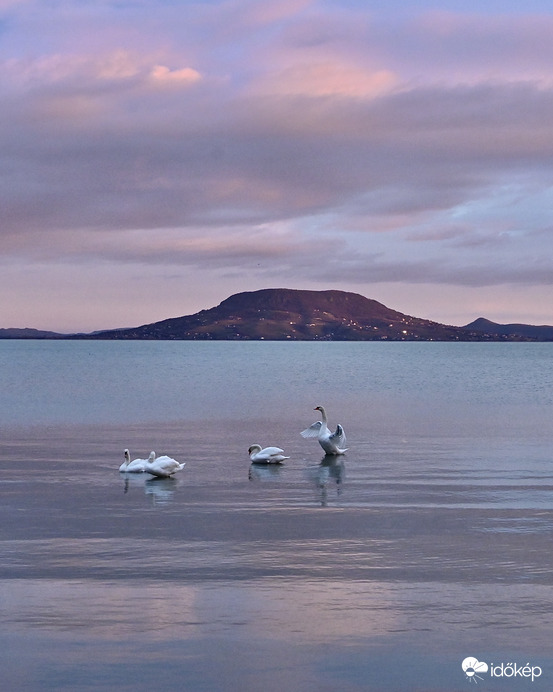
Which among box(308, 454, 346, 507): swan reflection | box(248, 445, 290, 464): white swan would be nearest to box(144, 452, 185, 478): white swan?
box(248, 445, 290, 464): white swan

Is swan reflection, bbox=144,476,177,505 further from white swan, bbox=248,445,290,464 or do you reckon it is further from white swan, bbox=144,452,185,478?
white swan, bbox=248,445,290,464

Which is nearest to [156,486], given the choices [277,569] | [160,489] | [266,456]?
[160,489]

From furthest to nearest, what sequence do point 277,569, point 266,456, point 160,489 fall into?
point 266,456 < point 160,489 < point 277,569

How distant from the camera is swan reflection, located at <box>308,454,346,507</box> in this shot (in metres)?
23.4

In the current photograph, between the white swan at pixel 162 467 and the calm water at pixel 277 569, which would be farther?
the white swan at pixel 162 467

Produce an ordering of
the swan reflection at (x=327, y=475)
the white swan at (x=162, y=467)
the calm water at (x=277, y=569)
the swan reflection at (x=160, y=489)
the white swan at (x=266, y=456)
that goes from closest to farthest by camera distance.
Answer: the calm water at (x=277, y=569), the swan reflection at (x=160, y=489), the swan reflection at (x=327, y=475), the white swan at (x=162, y=467), the white swan at (x=266, y=456)

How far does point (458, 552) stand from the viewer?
16562mm

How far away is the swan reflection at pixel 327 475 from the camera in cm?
2336

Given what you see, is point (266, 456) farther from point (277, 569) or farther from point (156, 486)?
point (277, 569)

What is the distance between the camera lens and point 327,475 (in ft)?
85.7

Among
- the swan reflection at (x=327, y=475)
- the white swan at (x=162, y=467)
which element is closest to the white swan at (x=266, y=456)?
the swan reflection at (x=327, y=475)

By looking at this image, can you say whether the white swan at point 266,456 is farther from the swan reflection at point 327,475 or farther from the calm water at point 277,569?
the swan reflection at point 327,475

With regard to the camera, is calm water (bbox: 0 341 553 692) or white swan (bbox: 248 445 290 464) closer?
calm water (bbox: 0 341 553 692)

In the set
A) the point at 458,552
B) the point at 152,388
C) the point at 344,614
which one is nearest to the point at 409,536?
the point at 458,552
